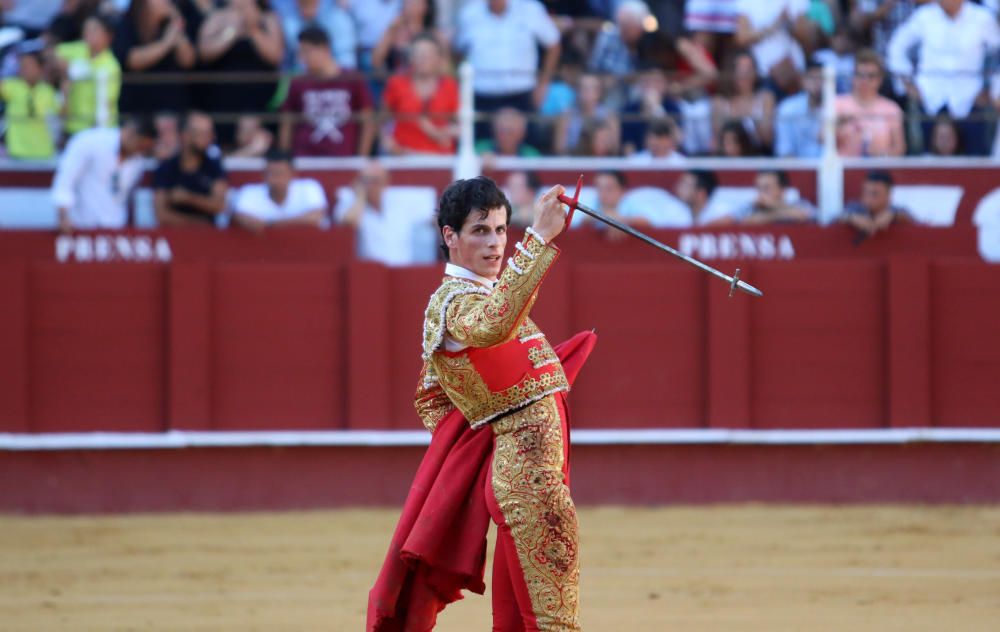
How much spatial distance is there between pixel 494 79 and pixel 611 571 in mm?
3438

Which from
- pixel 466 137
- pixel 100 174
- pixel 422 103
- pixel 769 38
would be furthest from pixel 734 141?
pixel 100 174

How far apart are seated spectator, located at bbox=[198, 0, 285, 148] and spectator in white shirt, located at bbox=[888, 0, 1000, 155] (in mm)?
3337

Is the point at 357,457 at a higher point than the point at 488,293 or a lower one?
lower

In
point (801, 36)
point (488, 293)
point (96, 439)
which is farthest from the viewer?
point (801, 36)

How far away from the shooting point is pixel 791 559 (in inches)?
244

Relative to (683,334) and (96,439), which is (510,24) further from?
(96,439)

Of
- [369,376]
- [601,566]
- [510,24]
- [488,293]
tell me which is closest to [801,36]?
[510,24]

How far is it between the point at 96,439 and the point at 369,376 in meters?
1.35

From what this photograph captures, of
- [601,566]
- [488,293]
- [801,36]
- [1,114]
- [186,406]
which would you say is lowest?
[601,566]

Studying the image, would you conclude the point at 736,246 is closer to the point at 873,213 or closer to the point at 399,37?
the point at 873,213

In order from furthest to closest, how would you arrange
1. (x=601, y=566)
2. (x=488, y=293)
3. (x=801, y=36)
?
(x=801, y=36) → (x=601, y=566) → (x=488, y=293)

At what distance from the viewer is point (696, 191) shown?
25.7 ft

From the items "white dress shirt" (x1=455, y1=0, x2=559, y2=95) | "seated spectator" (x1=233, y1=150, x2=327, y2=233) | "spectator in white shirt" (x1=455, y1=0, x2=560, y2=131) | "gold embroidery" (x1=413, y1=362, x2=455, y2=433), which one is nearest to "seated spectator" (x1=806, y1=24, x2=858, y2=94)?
"spectator in white shirt" (x1=455, y1=0, x2=560, y2=131)

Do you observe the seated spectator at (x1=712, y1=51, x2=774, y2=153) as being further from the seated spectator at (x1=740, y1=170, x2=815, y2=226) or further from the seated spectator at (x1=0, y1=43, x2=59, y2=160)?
the seated spectator at (x1=0, y1=43, x2=59, y2=160)
